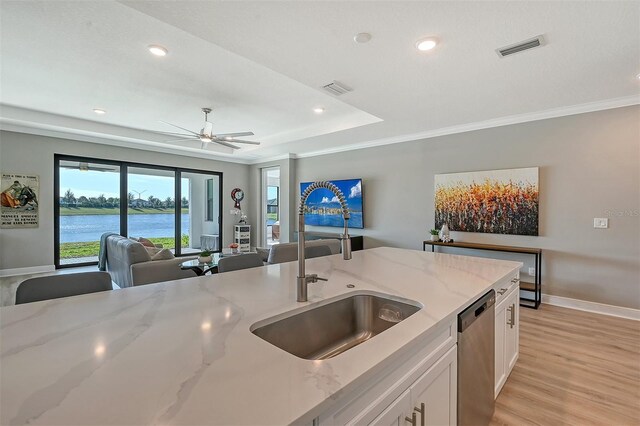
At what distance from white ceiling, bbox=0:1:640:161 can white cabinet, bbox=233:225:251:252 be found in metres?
3.63

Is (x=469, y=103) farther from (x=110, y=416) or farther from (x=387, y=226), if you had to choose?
(x=110, y=416)

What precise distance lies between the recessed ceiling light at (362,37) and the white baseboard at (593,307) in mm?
4004

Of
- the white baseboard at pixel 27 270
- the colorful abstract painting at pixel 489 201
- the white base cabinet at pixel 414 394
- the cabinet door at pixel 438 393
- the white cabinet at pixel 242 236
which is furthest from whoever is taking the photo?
the white cabinet at pixel 242 236

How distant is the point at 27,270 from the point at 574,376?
769cm

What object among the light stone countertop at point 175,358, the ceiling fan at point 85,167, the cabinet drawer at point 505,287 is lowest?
the cabinet drawer at point 505,287

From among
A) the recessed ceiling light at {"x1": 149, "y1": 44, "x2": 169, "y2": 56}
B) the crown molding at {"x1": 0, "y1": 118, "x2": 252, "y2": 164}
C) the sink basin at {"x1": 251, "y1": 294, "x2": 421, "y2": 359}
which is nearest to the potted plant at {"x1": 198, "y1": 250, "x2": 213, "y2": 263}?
the recessed ceiling light at {"x1": 149, "y1": 44, "x2": 169, "y2": 56}

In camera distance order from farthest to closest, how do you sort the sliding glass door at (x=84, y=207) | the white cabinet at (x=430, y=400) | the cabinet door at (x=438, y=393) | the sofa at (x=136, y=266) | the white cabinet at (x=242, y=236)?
the white cabinet at (x=242, y=236), the sliding glass door at (x=84, y=207), the sofa at (x=136, y=266), the cabinet door at (x=438, y=393), the white cabinet at (x=430, y=400)

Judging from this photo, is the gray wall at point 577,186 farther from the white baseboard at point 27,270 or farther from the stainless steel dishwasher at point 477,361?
the white baseboard at point 27,270

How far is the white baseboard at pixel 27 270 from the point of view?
16.6 feet

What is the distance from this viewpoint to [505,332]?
78.9 inches

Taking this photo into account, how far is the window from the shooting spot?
5773 mm

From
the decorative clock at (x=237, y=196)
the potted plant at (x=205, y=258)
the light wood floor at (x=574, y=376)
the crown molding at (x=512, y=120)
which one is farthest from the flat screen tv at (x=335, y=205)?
the light wood floor at (x=574, y=376)

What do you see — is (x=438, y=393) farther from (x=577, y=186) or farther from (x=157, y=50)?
(x=577, y=186)

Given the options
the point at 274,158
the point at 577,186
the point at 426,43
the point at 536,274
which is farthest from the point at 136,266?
the point at 577,186
